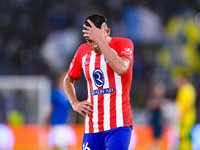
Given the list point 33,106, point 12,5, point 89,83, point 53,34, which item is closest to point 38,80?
point 33,106

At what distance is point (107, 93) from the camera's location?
454 cm

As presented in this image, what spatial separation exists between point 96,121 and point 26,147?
1087 cm

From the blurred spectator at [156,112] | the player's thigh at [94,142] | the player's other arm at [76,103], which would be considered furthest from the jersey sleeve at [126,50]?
the blurred spectator at [156,112]

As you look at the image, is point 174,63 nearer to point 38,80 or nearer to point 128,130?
point 38,80

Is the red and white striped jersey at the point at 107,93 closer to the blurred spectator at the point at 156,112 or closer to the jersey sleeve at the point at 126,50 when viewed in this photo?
the jersey sleeve at the point at 126,50

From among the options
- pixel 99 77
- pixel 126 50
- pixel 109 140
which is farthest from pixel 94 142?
pixel 126 50

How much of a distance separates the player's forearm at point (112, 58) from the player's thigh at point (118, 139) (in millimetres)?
665

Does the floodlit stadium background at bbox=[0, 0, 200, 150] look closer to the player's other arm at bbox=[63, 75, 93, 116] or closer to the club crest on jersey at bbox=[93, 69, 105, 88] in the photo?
the player's other arm at bbox=[63, 75, 93, 116]

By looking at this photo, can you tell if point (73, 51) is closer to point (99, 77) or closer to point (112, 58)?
point (99, 77)

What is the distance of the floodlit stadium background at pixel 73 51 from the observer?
15.7 meters

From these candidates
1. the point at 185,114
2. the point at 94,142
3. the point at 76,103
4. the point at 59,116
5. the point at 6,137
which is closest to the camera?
the point at 94,142

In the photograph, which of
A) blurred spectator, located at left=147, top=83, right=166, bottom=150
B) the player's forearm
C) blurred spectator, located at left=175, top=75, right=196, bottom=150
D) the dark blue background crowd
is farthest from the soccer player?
the dark blue background crowd

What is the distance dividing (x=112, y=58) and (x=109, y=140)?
885 millimetres

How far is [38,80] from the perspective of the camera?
703 inches
